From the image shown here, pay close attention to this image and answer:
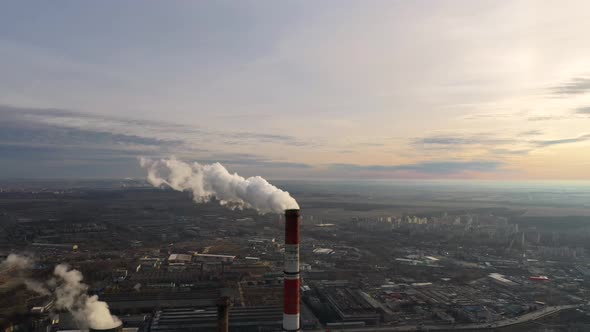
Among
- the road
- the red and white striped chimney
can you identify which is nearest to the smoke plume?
the road

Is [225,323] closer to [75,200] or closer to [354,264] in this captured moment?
[354,264]

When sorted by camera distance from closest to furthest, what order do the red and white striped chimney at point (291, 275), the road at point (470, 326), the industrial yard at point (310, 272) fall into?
the red and white striped chimney at point (291, 275)
the road at point (470, 326)
the industrial yard at point (310, 272)

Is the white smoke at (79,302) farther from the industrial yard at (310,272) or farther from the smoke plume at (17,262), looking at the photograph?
the smoke plume at (17,262)

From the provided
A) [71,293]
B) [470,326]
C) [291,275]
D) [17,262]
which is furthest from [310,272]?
[17,262]

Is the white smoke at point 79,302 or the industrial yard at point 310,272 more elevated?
the white smoke at point 79,302

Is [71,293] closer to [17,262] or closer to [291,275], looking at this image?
[17,262]

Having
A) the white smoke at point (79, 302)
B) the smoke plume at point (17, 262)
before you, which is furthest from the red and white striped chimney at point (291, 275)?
the smoke plume at point (17, 262)
